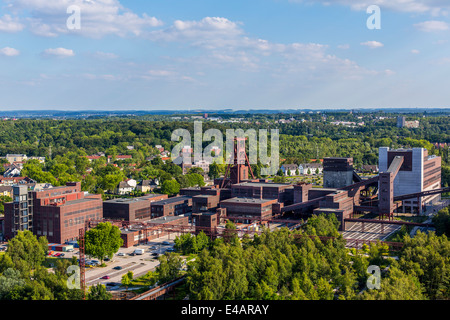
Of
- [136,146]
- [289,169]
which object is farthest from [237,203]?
[136,146]

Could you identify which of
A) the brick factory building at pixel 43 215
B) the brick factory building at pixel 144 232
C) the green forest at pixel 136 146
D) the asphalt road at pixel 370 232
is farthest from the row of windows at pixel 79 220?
the asphalt road at pixel 370 232

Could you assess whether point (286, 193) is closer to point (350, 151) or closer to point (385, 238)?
point (385, 238)

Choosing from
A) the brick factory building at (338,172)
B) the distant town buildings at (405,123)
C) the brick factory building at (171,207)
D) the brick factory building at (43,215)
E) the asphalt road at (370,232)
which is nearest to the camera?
the brick factory building at (43,215)

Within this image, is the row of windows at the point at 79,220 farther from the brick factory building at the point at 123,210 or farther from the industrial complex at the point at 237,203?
the brick factory building at the point at 123,210

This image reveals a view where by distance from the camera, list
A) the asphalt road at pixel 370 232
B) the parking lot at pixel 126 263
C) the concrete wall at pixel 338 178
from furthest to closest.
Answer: the concrete wall at pixel 338 178
the asphalt road at pixel 370 232
the parking lot at pixel 126 263

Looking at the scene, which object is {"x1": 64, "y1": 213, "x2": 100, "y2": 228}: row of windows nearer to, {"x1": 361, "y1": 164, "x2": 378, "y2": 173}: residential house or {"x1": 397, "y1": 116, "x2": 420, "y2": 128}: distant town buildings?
{"x1": 361, "y1": 164, "x2": 378, "y2": 173}: residential house

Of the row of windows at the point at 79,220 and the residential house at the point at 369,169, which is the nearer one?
the row of windows at the point at 79,220

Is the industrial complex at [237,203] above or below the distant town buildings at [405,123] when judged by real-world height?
below

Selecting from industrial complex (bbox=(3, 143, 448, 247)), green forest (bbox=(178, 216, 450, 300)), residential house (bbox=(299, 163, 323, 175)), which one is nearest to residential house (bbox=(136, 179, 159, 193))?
industrial complex (bbox=(3, 143, 448, 247))

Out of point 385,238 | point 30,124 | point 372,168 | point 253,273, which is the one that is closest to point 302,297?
point 253,273
